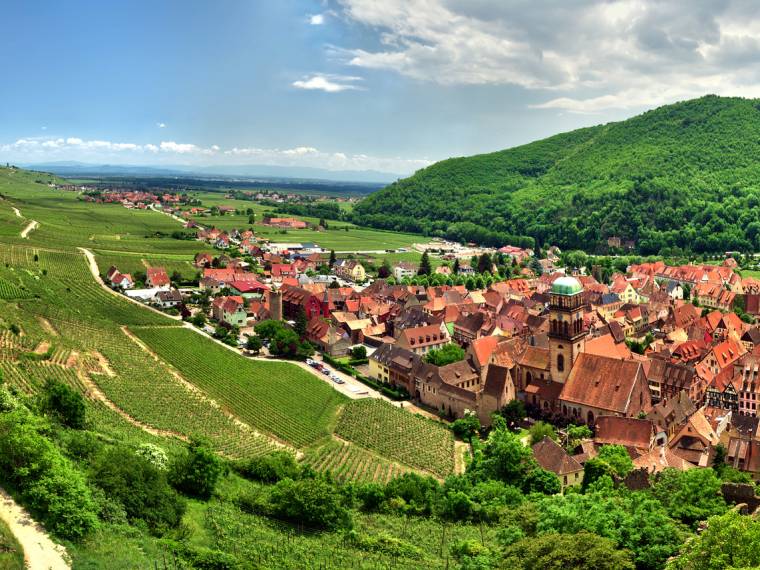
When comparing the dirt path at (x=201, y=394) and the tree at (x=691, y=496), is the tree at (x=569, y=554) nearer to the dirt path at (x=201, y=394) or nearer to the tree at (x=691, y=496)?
the tree at (x=691, y=496)

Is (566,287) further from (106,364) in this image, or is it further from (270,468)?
(106,364)

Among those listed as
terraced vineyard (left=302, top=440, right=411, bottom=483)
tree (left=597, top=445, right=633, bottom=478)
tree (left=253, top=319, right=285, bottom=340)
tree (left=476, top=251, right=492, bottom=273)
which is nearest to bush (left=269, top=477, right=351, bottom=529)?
terraced vineyard (left=302, top=440, right=411, bottom=483)

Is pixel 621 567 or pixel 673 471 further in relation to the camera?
pixel 673 471

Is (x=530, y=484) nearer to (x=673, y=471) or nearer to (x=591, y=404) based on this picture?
(x=673, y=471)

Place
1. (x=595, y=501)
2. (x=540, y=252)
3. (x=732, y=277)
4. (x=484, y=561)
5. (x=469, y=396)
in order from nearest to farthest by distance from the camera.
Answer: (x=484, y=561), (x=595, y=501), (x=469, y=396), (x=732, y=277), (x=540, y=252)

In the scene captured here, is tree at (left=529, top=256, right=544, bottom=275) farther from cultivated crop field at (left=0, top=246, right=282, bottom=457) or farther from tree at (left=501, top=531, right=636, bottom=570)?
tree at (left=501, top=531, right=636, bottom=570)

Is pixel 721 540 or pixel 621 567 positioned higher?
pixel 721 540

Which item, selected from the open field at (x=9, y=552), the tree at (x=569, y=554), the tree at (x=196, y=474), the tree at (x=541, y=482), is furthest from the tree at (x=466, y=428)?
the open field at (x=9, y=552)

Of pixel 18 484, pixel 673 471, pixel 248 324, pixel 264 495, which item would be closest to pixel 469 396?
pixel 673 471
